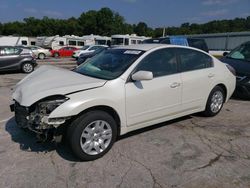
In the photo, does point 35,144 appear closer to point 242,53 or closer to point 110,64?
point 110,64

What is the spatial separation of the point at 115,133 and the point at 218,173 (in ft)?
4.93

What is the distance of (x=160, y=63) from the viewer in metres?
4.49

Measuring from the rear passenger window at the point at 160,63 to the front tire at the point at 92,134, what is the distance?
40.1 inches

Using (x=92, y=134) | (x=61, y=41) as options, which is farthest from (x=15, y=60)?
(x=61, y=41)

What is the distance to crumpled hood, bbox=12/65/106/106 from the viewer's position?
3.54 m

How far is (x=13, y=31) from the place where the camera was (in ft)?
270

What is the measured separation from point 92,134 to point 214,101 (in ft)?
9.91

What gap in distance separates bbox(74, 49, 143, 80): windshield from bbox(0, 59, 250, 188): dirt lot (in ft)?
3.78

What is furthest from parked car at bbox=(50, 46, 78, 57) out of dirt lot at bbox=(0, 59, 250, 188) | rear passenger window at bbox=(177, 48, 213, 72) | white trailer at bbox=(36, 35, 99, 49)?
rear passenger window at bbox=(177, 48, 213, 72)

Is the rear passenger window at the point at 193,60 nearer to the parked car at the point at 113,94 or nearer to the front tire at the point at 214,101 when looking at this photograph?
the parked car at the point at 113,94

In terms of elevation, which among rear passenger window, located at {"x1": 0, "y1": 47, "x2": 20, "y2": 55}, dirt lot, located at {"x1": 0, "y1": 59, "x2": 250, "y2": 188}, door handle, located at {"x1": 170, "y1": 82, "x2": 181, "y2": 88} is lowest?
dirt lot, located at {"x1": 0, "y1": 59, "x2": 250, "y2": 188}

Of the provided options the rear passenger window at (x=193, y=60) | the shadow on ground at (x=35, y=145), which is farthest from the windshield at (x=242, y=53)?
the shadow on ground at (x=35, y=145)

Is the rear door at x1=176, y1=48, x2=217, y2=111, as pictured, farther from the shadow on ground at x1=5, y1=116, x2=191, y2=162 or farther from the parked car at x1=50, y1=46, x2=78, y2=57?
the parked car at x1=50, y1=46, x2=78, y2=57

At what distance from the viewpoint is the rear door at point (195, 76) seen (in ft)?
15.7
